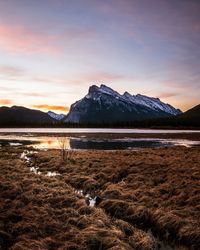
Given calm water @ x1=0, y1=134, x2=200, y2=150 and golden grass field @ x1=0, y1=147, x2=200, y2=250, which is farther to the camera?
calm water @ x1=0, y1=134, x2=200, y2=150

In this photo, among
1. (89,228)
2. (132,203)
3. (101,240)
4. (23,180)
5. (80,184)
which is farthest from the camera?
(80,184)

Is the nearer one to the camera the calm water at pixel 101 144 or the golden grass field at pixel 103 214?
the golden grass field at pixel 103 214

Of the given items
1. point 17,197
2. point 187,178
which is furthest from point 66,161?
point 17,197

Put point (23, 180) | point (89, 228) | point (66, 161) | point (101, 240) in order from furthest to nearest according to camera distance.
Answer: point (66, 161), point (23, 180), point (89, 228), point (101, 240)

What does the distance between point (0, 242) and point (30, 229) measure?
4.30 ft

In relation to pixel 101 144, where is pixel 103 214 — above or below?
below

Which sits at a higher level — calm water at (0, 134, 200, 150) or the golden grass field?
calm water at (0, 134, 200, 150)

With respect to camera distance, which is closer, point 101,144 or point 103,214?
point 103,214

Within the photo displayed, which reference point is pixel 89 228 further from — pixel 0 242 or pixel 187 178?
pixel 187 178

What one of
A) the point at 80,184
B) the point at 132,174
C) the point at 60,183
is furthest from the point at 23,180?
the point at 132,174

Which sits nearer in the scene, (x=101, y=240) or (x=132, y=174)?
(x=101, y=240)

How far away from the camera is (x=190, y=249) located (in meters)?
12.2

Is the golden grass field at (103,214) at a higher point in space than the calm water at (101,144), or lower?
lower

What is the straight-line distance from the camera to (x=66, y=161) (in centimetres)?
3628
